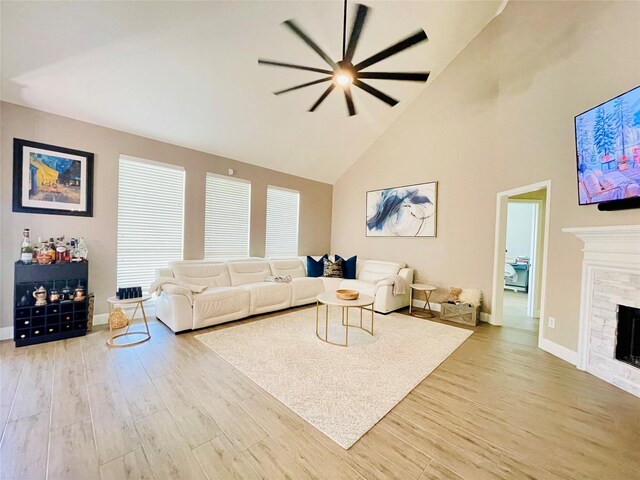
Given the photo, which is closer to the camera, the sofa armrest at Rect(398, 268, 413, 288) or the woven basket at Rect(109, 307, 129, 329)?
the woven basket at Rect(109, 307, 129, 329)

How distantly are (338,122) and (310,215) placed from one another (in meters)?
2.19

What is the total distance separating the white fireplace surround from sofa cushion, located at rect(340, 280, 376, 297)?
2568 millimetres

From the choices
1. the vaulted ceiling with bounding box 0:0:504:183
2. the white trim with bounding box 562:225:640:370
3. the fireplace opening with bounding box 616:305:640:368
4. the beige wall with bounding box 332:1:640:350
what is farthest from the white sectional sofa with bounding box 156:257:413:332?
the fireplace opening with bounding box 616:305:640:368

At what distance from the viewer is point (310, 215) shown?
242 inches

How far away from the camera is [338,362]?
102 inches

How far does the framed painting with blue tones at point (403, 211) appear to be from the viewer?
15.5 ft

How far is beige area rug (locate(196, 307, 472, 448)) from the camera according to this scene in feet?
6.17

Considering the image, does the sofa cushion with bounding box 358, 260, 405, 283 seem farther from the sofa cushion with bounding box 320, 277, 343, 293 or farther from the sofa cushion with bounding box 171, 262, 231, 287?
the sofa cushion with bounding box 171, 262, 231, 287

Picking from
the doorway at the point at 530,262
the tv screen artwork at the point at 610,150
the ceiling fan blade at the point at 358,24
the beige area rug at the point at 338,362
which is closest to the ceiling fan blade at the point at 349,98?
the ceiling fan blade at the point at 358,24

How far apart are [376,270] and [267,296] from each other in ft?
7.27

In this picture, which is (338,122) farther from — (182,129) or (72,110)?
(72,110)

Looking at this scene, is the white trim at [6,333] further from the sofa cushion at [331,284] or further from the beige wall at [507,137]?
the beige wall at [507,137]

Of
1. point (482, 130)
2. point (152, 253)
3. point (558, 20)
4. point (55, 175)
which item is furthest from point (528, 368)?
point (55, 175)

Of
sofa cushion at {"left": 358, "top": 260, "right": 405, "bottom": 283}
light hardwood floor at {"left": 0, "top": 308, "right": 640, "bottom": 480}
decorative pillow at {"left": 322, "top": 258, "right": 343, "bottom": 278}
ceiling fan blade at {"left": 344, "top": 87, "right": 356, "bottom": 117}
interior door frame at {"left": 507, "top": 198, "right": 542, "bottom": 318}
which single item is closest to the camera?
light hardwood floor at {"left": 0, "top": 308, "right": 640, "bottom": 480}
